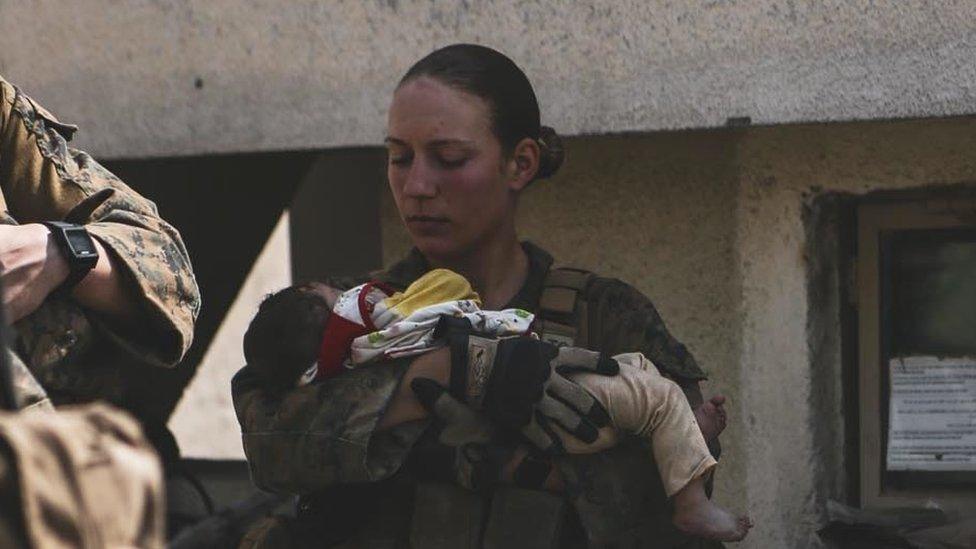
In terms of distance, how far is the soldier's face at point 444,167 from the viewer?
3.28 m

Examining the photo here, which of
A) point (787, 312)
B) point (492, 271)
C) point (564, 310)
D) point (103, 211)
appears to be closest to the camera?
point (103, 211)

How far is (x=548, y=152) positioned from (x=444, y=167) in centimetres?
26

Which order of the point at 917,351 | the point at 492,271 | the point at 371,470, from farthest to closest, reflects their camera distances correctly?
the point at 917,351 < the point at 492,271 < the point at 371,470

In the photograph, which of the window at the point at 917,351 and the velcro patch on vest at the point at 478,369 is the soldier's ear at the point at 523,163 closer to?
the velcro patch on vest at the point at 478,369

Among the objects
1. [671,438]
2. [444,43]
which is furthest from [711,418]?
[444,43]

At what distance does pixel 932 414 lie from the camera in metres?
4.31

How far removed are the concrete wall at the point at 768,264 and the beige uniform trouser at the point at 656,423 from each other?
1.29m

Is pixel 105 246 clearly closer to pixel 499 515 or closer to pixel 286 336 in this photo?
pixel 286 336

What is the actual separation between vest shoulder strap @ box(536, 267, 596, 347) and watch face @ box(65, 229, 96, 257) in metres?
0.83

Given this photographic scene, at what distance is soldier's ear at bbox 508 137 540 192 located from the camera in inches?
134

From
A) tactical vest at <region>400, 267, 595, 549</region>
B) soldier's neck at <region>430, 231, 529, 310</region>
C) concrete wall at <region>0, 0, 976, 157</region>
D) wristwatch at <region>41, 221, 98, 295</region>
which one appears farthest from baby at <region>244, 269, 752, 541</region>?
concrete wall at <region>0, 0, 976, 157</region>

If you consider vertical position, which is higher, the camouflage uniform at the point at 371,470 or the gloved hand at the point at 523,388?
the gloved hand at the point at 523,388

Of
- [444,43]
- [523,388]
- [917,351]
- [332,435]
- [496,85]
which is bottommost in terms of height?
[332,435]

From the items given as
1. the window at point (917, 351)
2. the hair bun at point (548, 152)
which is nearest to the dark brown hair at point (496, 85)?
the hair bun at point (548, 152)
